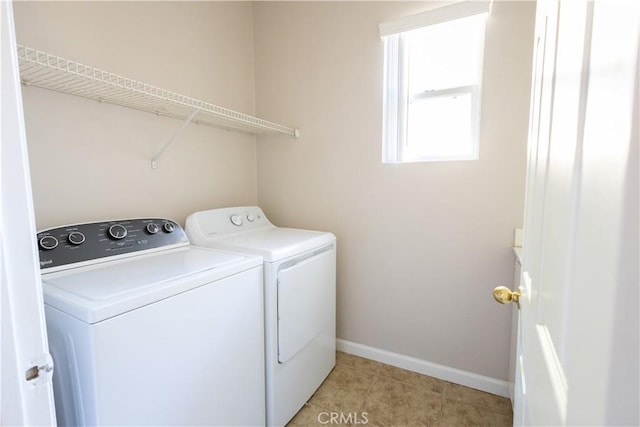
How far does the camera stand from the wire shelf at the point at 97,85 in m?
1.08

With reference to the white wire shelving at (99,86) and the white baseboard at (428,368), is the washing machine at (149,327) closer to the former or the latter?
the white wire shelving at (99,86)

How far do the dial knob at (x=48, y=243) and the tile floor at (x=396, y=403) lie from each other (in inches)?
57.0

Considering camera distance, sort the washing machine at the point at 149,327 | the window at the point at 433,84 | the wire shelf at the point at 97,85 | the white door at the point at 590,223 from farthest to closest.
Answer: the window at the point at 433,84 < the wire shelf at the point at 97,85 < the washing machine at the point at 149,327 < the white door at the point at 590,223

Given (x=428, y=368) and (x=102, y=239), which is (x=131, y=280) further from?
(x=428, y=368)

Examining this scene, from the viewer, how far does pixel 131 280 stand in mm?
1044

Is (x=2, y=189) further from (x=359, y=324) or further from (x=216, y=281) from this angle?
(x=359, y=324)

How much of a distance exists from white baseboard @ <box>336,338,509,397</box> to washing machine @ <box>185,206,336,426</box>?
0.25 meters

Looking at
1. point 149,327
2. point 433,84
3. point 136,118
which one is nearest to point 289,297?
point 149,327

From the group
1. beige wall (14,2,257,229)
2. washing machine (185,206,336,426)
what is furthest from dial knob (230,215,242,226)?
beige wall (14,2,257,229)

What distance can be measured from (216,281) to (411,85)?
1.75 meters

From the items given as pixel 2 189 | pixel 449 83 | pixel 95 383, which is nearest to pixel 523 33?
pixel 449 83

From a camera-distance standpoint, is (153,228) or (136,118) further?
(136,118)

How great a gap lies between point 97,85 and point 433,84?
6.18 feet

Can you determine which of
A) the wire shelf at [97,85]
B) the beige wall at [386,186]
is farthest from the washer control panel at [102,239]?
the beige wall at [386,186]
